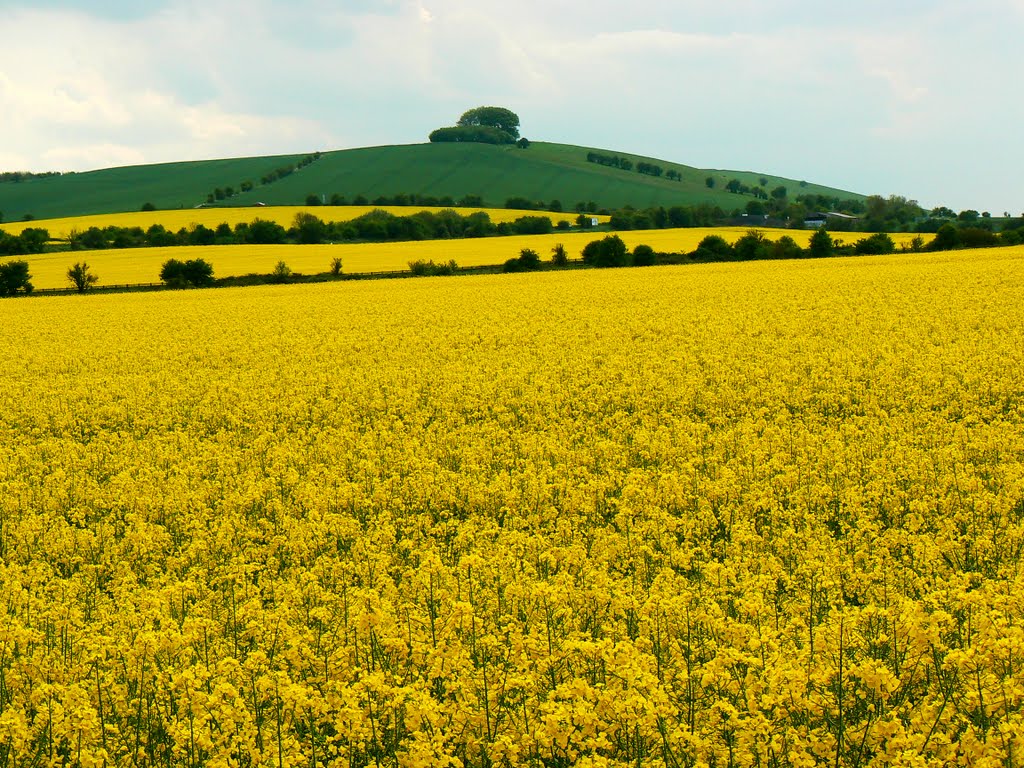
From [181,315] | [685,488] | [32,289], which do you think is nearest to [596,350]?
[685,488]

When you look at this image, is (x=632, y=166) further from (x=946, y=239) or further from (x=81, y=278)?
(x=81, y=278)

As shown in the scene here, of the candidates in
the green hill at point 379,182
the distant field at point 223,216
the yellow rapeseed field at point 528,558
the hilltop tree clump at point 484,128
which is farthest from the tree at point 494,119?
the yellow rapeseed field at point 528,558

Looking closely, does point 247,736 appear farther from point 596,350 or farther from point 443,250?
point 443,250

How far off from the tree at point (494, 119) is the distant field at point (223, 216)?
74564 millimetres

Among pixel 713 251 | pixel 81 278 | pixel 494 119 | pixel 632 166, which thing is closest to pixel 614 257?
pixel 713 251

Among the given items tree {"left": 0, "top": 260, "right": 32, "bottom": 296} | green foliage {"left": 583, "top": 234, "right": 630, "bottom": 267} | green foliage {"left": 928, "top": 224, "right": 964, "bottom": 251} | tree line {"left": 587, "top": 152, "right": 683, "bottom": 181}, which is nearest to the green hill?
tree line {"left": 587, "top": 152, "right": 683, "bottom": 181}

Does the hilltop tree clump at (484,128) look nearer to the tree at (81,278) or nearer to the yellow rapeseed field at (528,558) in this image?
the tree at (81,278)

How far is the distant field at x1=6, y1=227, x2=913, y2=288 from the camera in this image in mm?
62094

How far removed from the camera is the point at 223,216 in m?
109

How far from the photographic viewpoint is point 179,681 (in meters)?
5.62

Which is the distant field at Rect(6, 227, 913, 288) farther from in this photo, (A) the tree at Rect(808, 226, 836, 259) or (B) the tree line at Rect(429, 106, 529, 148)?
(B) the tree line at Rect(429, 106, 529, 148)

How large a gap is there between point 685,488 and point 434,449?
13.7 feet

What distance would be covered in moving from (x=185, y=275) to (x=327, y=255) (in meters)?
15.3

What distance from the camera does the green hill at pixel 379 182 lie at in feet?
429
